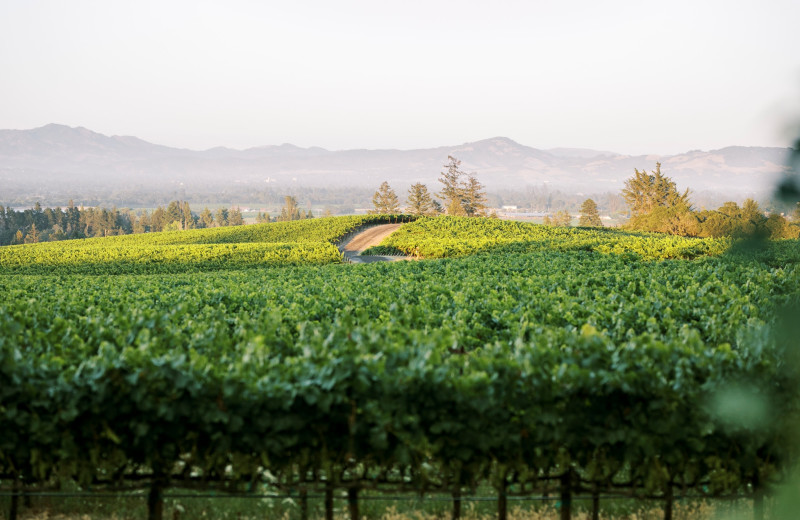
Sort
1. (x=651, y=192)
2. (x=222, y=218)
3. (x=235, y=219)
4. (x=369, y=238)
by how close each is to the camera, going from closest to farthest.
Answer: (x=369, y=238) → (x=651, y=192) → (x=235, y=219) → (x=222, y=218)

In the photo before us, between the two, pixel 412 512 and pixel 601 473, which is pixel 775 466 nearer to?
pixel 601 473

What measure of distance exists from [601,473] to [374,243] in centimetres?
4922

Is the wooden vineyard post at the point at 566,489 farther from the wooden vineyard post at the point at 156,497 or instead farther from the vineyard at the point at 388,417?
the wooden vineyard post at the point at 156,497

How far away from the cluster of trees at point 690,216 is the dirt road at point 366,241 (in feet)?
93.4

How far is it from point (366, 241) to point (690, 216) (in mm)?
36988

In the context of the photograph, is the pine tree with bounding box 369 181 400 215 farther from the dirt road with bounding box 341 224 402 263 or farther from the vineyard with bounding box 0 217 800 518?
the vineyard with bounding box 0 217 800 518

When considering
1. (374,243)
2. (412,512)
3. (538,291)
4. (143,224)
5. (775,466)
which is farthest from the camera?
(143,224)

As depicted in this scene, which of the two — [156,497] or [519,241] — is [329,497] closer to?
[156,497]

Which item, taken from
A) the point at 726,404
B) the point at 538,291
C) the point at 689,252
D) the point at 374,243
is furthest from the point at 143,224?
the point at 726,404

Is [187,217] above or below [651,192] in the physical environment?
below

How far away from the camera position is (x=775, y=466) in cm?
589

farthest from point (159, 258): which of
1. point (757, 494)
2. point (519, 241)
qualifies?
point (757, 494)

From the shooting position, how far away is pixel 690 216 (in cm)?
6328

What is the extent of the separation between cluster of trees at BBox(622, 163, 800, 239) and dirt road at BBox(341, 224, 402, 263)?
1121 inches
